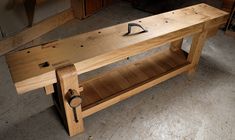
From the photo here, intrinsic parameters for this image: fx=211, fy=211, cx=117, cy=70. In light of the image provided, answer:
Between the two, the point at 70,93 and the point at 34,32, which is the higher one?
the point at 70,93

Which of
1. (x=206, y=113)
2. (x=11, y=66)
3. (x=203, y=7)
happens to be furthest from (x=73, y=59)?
(x=203, y=7)

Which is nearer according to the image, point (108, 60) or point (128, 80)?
point (108, 60)

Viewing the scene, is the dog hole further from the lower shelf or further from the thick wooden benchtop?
the lower shelf

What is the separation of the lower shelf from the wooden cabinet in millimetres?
1317

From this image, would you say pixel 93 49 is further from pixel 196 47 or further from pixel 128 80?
pixel 196 47

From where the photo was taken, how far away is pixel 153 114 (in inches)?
57.2

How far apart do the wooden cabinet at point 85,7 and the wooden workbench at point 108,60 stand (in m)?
1.32

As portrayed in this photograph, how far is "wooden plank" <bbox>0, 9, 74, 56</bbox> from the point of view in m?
1.97

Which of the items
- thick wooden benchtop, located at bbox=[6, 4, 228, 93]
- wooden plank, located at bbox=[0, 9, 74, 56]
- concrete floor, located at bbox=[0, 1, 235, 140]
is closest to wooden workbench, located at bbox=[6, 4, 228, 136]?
thick wooden benchtop, located at bbox=[6, 4, 228, 93]

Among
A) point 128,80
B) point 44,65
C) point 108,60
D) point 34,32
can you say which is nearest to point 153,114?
point 128,80

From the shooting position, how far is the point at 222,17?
153 centimetres

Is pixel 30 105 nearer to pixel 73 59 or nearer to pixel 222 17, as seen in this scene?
pixel 73 59

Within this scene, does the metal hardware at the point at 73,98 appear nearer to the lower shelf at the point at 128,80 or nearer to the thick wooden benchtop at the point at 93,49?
the thick wooden benchtop at the point at 93,49

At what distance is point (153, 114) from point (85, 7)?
5.72 feet
